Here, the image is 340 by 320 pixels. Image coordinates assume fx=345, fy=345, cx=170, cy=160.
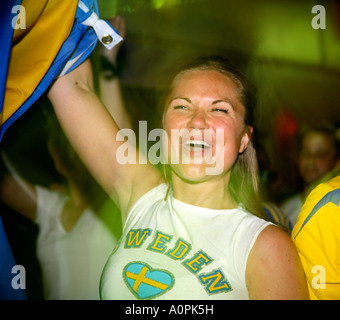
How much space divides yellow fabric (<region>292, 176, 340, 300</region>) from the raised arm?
664 mm

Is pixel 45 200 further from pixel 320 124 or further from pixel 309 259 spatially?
pixel 320 124

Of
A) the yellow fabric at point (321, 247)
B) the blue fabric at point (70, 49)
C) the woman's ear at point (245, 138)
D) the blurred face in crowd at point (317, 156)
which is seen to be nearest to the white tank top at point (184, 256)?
the yellow fabric at point (321, 247)

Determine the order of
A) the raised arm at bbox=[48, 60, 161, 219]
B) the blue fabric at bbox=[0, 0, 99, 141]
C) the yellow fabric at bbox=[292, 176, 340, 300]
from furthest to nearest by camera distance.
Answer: the raised arm at bbox=[48, 60, 161, 219] → the blue fabric at bbox=[0, 0, 99, 141] → the yellow fabric at bbox=[292, 176, 340, 300]

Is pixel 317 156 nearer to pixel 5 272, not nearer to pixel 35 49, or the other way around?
pixel 35 49

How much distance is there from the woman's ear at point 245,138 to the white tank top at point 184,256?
10.4 inches

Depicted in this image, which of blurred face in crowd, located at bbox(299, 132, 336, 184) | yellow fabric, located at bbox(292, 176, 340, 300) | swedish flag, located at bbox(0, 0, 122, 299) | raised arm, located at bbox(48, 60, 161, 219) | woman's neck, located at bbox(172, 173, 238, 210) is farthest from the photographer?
blurred face in crowd, located at bbox(299, 132, 336, 184)

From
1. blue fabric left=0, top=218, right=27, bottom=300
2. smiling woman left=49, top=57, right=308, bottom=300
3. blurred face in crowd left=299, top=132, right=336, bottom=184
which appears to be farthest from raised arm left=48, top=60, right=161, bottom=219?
→ blurred face in crowd left=299, top=132, right=336, bottom=184

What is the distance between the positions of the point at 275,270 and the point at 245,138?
1.85ft

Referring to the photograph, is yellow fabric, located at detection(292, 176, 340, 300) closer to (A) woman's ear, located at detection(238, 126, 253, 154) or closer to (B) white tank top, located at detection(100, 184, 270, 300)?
(B) white tank top, located at detection(100, 184, 270, 300)

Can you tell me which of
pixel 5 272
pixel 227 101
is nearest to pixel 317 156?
pixel 227 101

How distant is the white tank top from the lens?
115 centimetres

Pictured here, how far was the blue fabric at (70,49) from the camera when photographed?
1.27 metres

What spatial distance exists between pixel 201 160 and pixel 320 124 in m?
2.31

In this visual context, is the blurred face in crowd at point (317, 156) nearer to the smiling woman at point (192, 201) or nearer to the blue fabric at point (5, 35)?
the smiling woman at point (192, 201)
